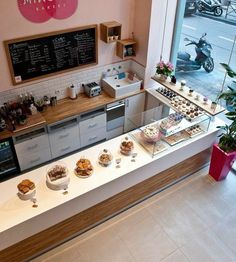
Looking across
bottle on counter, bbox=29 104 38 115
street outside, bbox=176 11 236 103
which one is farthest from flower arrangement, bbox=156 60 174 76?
bottle on counter, bbox=29 104 38 115

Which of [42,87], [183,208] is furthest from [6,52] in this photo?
[183,208]

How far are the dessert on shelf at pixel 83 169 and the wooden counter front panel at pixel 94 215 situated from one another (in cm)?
53

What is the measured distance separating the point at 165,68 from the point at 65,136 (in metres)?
2.17

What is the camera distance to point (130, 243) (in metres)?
3.70

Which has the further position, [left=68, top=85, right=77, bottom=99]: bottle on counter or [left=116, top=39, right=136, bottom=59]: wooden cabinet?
[left=116, top=39, right=136, bottom=59]: wooden cabinet

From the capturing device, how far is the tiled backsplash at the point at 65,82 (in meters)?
4.48

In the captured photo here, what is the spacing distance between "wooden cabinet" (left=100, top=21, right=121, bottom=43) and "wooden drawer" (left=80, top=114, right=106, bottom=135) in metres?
1.35

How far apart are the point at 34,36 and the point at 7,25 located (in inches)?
16.4

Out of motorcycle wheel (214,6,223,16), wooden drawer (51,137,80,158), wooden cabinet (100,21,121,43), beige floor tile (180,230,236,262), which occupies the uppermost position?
motorcycle wheel (214,6,223,16)

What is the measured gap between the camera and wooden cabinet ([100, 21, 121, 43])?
4692 mm

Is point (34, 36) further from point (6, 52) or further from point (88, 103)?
point (88, 103)

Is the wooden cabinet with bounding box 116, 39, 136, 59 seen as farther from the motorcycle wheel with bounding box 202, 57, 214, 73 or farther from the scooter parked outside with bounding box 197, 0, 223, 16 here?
the motorcycle wheel with bounding box 202, 57, 214, 73

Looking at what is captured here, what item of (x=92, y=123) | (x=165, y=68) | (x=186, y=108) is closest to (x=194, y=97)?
(x=186, y=108)

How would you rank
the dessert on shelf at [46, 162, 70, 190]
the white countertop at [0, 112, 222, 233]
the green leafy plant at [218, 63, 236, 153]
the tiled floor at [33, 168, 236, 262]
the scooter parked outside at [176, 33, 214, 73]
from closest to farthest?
the white countertop at [0, 112, 222, 233], the dessert on shelf at [46, 162, 70, 190], the tiled floor at [33, 168, 236, 262], the green leafy plant at [218, 63, 236, 153], the scooter parked outside at [176, 33, 214, 73]
